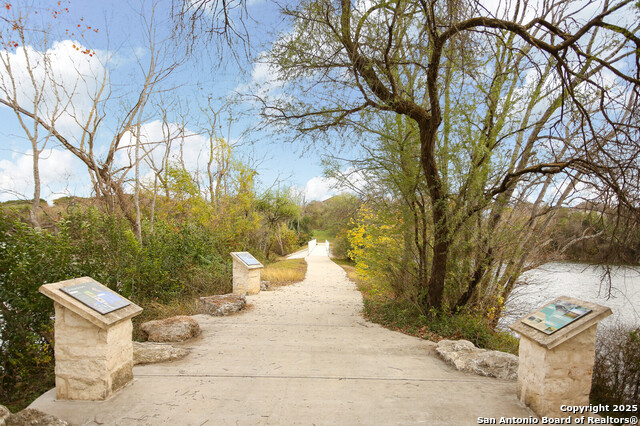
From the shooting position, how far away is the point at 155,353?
4.61 metres

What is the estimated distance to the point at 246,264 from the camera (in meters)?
9.44

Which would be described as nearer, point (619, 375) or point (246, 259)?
point (619, 375)

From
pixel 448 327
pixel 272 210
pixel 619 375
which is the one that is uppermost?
pixel 272 210

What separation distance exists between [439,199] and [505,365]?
2720mm

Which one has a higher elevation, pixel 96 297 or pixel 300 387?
pixel 96 297

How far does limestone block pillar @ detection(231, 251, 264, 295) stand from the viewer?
9555 mm

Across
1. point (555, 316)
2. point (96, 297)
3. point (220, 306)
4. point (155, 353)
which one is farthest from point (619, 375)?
point (220, 306)

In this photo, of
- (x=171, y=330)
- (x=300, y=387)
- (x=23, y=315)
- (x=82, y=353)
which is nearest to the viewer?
(x=82, y=353)

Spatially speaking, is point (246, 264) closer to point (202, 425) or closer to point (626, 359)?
point (202, 425)

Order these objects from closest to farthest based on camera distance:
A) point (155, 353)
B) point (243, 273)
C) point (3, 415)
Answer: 1. point (3, 415)
2. point (155, 353)
3. point (243, 273)

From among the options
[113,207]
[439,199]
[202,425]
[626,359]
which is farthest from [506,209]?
[113,207]

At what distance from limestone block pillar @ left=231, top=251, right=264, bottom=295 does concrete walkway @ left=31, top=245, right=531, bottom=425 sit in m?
3.31

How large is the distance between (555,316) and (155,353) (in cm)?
468

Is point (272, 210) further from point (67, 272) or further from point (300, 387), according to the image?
point (300, 387)
